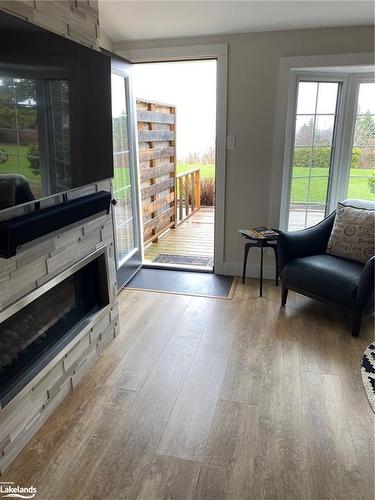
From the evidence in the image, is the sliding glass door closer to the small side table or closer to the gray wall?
the gray wall

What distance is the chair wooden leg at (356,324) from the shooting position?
2545 millimetres

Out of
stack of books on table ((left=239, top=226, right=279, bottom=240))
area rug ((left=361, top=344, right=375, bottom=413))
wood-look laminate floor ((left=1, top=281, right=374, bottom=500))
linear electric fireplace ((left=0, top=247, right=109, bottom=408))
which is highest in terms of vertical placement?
stack of books on table ((left=239, top=226, right=279, bottom=240))

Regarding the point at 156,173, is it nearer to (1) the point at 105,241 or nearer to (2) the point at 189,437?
(1) the point at 105,241

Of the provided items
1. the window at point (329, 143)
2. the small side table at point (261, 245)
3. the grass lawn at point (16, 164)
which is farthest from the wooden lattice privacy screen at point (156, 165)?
the grass lawn at point (16, 164)

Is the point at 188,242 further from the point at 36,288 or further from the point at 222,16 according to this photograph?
the point at 36,288

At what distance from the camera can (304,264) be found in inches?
112

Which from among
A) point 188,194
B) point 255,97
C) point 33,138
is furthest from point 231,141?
point 188,194

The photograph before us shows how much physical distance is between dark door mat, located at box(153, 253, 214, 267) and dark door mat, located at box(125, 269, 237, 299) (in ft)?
1.07

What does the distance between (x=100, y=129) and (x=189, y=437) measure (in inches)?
67.6

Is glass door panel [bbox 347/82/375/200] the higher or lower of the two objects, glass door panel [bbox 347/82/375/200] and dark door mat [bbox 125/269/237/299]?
the higher

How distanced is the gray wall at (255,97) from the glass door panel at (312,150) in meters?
0.28

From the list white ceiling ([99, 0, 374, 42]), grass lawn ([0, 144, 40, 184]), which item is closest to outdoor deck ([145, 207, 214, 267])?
white ceiling ([99, 0, 374, 42])

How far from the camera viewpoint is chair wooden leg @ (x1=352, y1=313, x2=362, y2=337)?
254cm

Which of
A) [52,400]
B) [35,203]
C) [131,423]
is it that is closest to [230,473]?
[131,423]
